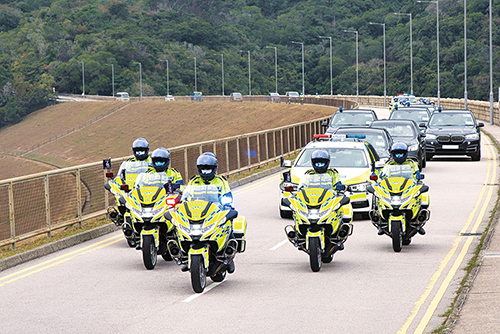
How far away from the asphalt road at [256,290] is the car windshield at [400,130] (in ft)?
38.4

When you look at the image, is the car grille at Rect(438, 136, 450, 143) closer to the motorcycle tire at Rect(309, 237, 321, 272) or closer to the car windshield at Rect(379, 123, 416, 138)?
the car windshield at Rect(379, 123, 416, 138)

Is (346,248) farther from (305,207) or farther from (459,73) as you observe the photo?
(459,73)

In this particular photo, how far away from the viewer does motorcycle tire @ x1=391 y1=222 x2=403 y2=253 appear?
540 inches

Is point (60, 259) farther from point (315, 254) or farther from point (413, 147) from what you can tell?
point (413, 147)

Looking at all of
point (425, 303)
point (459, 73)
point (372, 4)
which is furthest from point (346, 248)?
point (372, 4)

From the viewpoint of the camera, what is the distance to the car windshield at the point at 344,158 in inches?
746

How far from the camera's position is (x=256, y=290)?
36.8ft

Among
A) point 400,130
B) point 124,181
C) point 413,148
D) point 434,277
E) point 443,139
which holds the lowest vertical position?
point 434,277

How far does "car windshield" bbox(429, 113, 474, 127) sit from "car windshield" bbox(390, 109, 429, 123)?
10.3ft

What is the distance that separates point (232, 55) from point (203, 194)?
6674 inches

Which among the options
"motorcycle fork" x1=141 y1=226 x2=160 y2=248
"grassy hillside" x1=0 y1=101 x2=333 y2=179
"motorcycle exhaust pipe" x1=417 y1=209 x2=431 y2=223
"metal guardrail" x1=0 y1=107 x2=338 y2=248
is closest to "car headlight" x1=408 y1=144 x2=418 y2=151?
"metal guardrail" x1=0 y1=107 x2=338 y2=248

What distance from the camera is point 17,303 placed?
35.2 ft

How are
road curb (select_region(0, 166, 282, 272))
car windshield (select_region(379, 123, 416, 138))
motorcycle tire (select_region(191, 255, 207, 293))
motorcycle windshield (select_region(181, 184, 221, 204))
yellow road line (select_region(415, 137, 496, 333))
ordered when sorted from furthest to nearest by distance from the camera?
car windshield (select_region(379, 123, 416, 138)) < road curb (select_region(0, 166, 282, 272)) < motorcycle windshield (select_region(181, 184, 221, 204)) < motorcycle tire (select_region(191, 255, 207, 293)) < yellow road line (select_region(415, 137, 496, 333))

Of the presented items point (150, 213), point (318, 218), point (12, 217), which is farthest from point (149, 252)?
point (12, 217)
